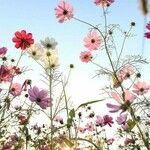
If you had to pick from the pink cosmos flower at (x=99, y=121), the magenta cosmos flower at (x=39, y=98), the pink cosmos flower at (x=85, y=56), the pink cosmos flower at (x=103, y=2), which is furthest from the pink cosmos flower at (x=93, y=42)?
the magenta cosmos flower at (x=39, y=98)

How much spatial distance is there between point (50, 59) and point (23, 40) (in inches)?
27.4

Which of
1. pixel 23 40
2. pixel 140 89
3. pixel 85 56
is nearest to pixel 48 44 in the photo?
pixel 23 40

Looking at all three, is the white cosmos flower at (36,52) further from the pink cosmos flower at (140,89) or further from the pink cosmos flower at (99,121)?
the pink cosmos flower at (99,121)

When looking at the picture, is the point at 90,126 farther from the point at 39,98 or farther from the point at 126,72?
the point at 39,98

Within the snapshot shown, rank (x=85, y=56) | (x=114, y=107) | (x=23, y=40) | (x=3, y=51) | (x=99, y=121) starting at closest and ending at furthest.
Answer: (x=114, y=107), (x=23, y=40), (x=3, y=51), (x=85, y=56), (x=99, y=121)

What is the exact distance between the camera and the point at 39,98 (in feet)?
7.09

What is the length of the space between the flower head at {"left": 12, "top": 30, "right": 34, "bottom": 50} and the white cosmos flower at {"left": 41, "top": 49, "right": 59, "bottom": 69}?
0.51m

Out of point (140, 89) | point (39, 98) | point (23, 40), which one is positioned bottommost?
point (39, 98)

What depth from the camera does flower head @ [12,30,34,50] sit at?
3.33m

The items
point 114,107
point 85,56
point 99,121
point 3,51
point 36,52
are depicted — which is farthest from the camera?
point 99,121

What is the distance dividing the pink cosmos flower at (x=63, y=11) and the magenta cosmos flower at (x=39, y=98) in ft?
4.72

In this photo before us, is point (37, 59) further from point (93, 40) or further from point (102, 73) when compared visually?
point (93, 40)

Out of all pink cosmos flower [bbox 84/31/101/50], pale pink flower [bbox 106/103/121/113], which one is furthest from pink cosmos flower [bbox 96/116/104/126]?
pale pink flower [bbox 106/103/121/113]

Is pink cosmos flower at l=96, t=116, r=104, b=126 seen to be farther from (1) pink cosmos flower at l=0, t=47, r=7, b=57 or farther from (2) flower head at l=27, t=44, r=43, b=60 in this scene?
(2) flower head at l=27, t=44, r=43, b=60
